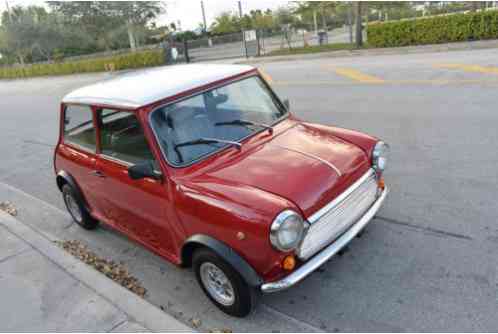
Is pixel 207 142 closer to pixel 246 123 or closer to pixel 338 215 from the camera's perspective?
pixel 246 123

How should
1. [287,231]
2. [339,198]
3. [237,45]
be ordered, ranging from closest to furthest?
[287,231] → [339,198] → [237,45]

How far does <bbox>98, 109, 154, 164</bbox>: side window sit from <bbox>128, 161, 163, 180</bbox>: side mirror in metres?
0.13

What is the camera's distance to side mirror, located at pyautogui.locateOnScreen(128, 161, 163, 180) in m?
3.41

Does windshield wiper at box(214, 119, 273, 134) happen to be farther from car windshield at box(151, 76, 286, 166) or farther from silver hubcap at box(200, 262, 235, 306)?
silver hubcap at box(200, 262, 235, 306)

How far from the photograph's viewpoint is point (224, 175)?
10.9 feet

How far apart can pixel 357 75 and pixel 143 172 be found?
10793 millimetres

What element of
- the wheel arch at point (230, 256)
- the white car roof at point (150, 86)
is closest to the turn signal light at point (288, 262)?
the wheel arch at point (230, 256)

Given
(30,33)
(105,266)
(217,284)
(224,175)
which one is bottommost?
(105,266)

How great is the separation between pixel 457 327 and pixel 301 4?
3038 cm

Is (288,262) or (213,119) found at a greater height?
(213,119)

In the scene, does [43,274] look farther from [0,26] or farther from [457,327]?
[0,26]

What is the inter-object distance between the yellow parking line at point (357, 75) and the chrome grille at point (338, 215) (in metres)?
8.66

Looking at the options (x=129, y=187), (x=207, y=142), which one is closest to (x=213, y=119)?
(x=207, y=142)

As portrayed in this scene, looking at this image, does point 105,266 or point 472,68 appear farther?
point 472,68
